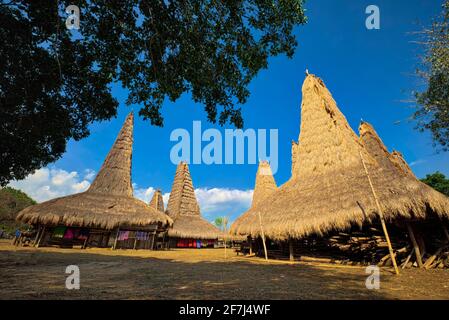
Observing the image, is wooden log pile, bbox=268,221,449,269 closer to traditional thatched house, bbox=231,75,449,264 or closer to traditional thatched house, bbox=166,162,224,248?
traditional thatched house, bbox=231,75,449,264

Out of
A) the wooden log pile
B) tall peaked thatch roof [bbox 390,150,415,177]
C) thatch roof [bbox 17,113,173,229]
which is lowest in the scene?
the wooden log pile

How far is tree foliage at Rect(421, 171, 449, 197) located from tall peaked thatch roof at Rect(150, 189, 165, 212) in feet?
120

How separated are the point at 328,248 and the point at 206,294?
28.6 feet

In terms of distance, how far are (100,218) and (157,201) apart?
1781cm

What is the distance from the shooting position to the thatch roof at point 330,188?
285 inches

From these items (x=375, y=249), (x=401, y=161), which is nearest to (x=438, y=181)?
(x=401, y=161)

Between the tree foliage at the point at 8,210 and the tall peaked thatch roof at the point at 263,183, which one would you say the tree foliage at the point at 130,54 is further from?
the tree foliage at the point at 8,210

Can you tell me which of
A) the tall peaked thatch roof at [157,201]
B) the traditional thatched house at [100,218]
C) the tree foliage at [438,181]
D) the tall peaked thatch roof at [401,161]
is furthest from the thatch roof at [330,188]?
the tall peaked thatch roof at [157,201]

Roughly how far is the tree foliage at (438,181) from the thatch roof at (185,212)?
89.6 ft

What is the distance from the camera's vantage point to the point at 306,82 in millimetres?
14992

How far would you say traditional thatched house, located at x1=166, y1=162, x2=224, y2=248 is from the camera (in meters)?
24.0

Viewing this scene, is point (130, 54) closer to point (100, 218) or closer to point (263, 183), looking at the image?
point (100, 218)

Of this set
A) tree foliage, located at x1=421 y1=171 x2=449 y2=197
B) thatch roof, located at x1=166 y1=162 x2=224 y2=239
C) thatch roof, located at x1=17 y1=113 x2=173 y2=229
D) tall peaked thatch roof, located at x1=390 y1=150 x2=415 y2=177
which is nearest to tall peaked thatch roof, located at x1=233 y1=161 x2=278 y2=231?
thatch roof, located at x1=166 y1=162 x2=224 y2=239

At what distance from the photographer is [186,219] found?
1007 inches
